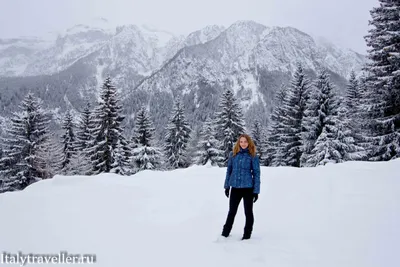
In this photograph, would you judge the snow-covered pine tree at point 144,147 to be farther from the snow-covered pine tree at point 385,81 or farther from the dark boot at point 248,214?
the dark boot at point 248,214

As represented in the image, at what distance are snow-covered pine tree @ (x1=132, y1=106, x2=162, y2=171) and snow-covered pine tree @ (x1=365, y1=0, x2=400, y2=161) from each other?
19.1 m

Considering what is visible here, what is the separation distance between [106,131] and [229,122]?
42.6ft

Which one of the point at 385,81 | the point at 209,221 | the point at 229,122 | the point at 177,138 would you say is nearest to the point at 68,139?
the point at 177,138

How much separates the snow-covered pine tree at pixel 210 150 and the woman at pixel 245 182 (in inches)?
942

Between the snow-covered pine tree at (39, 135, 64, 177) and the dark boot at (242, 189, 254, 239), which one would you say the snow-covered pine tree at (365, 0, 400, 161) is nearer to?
the dark boot at (242, 189, 254, 239)

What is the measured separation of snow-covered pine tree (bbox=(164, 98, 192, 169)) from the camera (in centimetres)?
3319

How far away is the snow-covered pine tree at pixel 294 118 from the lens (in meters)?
24.0

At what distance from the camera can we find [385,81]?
13898 millimetres

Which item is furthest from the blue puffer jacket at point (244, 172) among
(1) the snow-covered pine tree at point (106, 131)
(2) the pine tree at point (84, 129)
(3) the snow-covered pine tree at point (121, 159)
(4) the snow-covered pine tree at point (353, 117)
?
(2) the pine tree at point (84, 129)

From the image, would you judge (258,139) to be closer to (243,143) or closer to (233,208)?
(243,143)

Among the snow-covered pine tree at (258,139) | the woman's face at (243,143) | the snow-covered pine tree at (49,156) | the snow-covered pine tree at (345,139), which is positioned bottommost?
the snow-covered pine tree at (49,156)

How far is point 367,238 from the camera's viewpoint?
14.9 ft

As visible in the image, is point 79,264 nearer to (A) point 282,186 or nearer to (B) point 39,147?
(A) point 282,186

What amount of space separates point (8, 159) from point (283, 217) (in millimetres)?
26726
